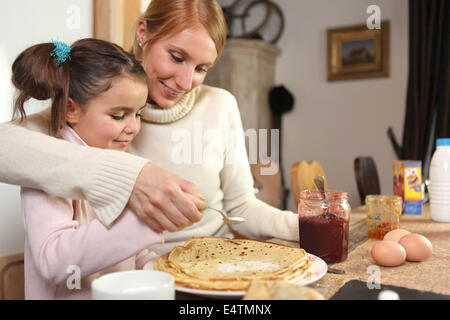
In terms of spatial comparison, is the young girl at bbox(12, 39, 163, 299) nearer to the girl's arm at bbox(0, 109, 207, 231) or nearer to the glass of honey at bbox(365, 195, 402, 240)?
the girl's arm at bbox(0, 109, 207, 231)

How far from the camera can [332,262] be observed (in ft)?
2.79

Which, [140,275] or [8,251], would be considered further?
[8,251]

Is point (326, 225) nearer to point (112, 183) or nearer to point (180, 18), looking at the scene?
point (112, 183)

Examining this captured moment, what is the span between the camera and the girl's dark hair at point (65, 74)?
0.83 m

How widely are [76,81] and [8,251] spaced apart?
635mm

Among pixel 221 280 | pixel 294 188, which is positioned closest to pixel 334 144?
pixel 294 188

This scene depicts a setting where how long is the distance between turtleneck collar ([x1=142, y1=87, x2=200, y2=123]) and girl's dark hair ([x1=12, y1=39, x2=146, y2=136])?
0.31m

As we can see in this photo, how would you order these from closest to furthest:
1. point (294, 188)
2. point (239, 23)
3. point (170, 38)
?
1. point (170, 38)
2. point (294, 188)
3. point (239, 23)

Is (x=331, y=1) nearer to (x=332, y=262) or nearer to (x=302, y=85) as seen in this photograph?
(x=302, y=85)

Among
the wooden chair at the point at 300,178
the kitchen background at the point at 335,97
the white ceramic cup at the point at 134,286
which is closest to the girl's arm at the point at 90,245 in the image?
the white ceramic cup at the point at 134,286

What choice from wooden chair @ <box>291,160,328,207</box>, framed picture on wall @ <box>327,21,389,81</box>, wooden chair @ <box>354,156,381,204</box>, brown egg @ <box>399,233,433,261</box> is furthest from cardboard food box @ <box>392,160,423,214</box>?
framed picture on wall @ <box>327,21,389,81</box>

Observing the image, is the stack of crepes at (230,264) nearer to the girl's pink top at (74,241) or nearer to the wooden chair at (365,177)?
the girl's pink top at (74,241)

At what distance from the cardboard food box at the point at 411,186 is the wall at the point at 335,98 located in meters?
2.31

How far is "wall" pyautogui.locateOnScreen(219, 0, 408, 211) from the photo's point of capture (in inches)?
149
